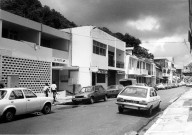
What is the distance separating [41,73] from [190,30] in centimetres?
1452

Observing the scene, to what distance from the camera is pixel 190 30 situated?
1336cm

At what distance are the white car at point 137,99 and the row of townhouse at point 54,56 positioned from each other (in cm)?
993

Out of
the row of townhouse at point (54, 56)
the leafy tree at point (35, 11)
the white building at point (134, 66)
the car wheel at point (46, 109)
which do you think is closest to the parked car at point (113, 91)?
the row of townhouse at point (54, 56)

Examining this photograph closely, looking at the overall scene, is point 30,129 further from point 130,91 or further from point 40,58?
point 40,58

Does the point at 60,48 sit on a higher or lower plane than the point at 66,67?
higher

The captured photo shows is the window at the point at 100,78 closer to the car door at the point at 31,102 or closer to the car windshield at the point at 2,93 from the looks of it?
the car door at the point at 31,102

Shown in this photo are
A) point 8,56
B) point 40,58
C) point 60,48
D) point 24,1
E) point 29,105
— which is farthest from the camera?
point 24,1

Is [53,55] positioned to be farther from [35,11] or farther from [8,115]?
[35,11]

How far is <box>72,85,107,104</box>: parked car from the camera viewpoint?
62.6ft

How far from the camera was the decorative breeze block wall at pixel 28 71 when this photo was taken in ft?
64.2

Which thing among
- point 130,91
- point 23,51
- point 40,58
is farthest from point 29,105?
point 40,58

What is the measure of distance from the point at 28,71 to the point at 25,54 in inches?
58.8

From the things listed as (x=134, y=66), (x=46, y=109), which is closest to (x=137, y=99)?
(x=46, y=109)

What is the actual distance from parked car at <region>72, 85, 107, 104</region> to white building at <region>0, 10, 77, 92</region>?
16.2ft
